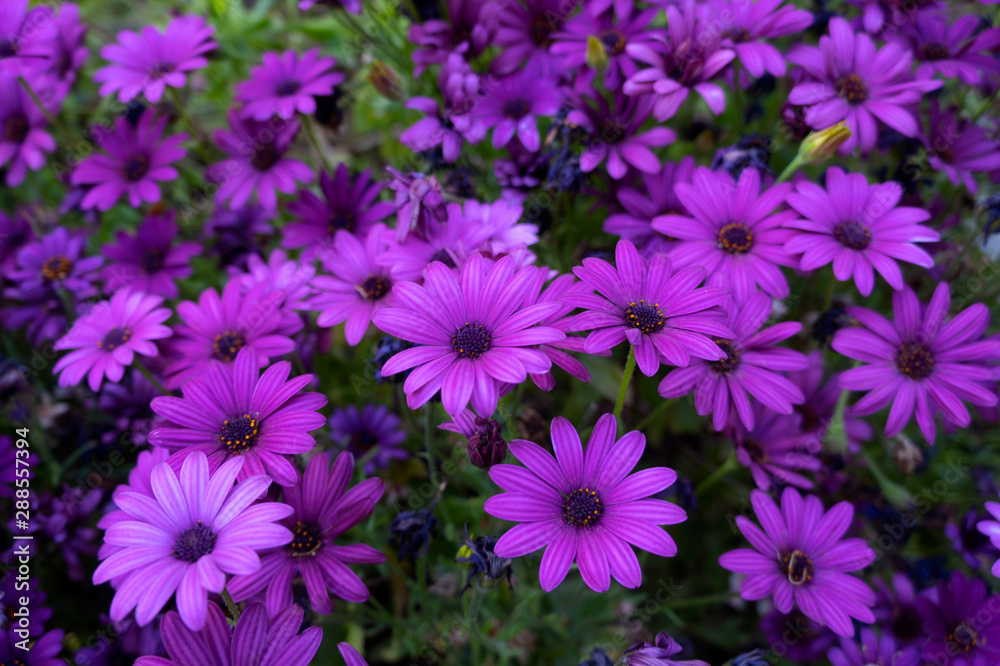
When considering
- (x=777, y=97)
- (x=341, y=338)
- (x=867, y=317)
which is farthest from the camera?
(x=341, y=338)

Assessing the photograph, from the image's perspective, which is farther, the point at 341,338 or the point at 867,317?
the point at 341,338

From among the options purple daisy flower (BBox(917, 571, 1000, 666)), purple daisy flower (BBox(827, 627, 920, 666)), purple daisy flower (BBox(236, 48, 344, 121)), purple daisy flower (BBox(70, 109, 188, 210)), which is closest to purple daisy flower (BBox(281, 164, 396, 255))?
purple daisy flower (BBox(236, 48, 344, 121))

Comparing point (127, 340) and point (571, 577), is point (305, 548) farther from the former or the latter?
point (571, 577)

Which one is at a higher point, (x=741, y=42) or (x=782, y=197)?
(x=741, y=42)

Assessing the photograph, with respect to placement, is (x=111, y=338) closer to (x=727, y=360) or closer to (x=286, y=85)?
(x=286, y=85)

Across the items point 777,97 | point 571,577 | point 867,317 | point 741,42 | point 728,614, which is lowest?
point 728,614

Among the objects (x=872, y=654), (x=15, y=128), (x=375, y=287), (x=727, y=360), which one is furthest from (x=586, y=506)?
(x=15, y=128)

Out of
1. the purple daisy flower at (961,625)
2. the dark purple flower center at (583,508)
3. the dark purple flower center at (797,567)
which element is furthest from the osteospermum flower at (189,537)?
the purple daisy flower at (961,625)

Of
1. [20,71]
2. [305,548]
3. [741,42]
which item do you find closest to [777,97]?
[741,42]
